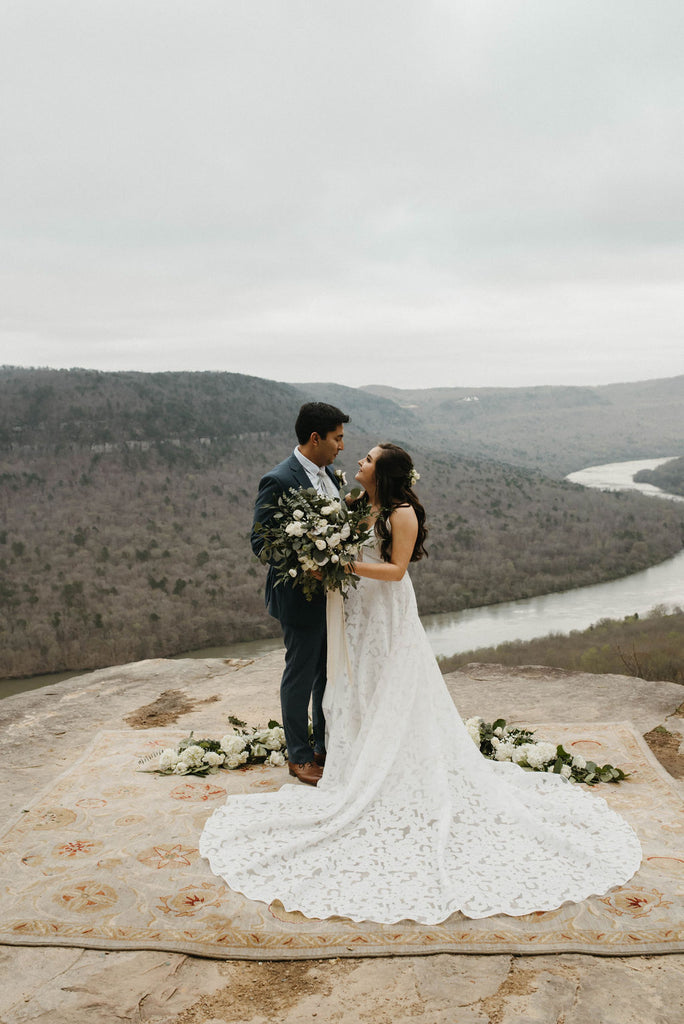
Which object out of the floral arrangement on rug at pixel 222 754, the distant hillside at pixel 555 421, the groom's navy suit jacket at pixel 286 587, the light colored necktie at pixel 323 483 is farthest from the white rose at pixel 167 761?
the distant hillside at pixel 555 421

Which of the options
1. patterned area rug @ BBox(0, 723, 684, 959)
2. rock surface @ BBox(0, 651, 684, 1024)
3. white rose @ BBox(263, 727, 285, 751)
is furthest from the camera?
white rose @ BBox(263, 727, 285, 751)

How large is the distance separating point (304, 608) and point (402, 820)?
4.58ft

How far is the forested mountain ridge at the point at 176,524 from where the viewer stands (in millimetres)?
24312

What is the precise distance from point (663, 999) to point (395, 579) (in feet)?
7.48

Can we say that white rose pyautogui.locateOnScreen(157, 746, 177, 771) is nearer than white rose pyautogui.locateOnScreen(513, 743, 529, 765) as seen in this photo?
No

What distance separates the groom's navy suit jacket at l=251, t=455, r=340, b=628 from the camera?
4.60m

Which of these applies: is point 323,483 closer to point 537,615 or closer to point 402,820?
point 402,820

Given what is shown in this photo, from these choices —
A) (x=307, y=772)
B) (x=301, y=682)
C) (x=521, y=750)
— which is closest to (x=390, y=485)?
(x=301, y=682)

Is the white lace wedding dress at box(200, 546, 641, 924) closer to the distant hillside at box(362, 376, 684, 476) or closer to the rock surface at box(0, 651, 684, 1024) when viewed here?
the rock surface at box(0, 651, 684, 1024)

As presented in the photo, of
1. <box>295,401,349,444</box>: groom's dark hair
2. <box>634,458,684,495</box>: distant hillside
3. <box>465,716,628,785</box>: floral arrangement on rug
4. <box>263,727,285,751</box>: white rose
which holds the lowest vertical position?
<box>634,458,684,495</box>: distant hillside

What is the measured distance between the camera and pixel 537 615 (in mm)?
26141

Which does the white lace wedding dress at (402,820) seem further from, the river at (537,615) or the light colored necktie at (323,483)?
the river at (537,615)

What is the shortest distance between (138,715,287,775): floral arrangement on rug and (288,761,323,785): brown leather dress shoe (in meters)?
0.32

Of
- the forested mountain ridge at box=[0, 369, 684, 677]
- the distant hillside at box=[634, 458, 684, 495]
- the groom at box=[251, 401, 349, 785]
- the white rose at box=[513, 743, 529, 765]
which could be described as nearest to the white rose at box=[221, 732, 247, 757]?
the groom at box=[251, 401, 349, 785]
